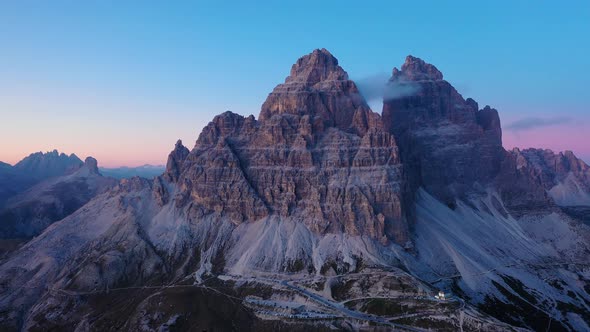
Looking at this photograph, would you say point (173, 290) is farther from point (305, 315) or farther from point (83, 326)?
point (305, 315)

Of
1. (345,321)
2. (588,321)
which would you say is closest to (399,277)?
(345,321)

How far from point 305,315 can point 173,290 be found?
66.0m

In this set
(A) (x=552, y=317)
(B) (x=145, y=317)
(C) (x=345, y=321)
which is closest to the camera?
(C) (x=345, y=321)

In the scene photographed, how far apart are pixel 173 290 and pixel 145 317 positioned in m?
19.4

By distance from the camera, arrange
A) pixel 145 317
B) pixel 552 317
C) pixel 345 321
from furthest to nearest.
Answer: pixel 552 317 → pixel 145 317 → pixel 345 321

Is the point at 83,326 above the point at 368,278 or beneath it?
beneath

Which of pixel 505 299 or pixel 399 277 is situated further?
pixel 505 299

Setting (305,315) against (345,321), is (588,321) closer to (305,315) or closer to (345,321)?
(345,321)

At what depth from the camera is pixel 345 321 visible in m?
167

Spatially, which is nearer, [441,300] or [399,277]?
[441,300]

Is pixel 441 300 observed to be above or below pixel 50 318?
above

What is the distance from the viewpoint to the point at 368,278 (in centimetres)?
19188

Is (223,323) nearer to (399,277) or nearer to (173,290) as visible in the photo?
(173,290)

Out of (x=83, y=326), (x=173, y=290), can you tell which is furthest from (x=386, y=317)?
(x=83, y=326)
